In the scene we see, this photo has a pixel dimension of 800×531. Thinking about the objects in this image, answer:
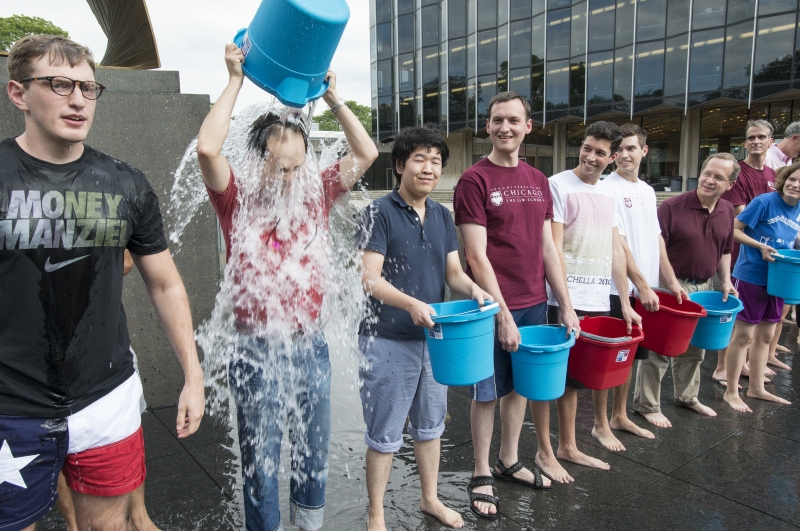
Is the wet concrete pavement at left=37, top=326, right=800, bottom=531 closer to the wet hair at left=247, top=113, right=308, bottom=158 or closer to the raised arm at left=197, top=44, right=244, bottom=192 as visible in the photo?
the raised arm at left=197, top=44, right=244, bottom=192

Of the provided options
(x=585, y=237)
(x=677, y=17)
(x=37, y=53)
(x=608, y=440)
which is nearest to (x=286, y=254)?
(x=37, y=53)

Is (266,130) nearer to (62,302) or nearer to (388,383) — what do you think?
(62,302)

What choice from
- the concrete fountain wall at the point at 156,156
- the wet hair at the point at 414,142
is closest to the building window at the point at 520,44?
the concrete fountain wall at the point at 156,156

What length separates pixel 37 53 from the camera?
1863mm

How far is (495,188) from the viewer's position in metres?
3.27

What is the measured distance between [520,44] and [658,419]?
2960cm

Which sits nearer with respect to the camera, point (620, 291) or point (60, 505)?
point (60, 505)

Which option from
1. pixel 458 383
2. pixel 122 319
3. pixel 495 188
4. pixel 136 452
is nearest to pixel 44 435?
pixel 136 452

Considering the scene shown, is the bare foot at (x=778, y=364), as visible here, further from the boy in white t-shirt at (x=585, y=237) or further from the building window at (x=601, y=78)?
the building window at (x=601, y=78)

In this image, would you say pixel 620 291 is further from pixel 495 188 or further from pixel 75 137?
pixel 75 137

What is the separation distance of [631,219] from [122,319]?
353cm

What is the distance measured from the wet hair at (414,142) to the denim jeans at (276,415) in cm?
108

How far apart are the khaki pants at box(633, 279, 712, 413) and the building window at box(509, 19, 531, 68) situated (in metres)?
28.2

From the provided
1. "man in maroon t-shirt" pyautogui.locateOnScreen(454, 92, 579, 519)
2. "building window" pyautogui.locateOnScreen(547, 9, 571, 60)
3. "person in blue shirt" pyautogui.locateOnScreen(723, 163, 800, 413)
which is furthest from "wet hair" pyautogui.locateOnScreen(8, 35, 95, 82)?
"building window" pyautogui.locateOnScreen(547, 9, 571, 60)
